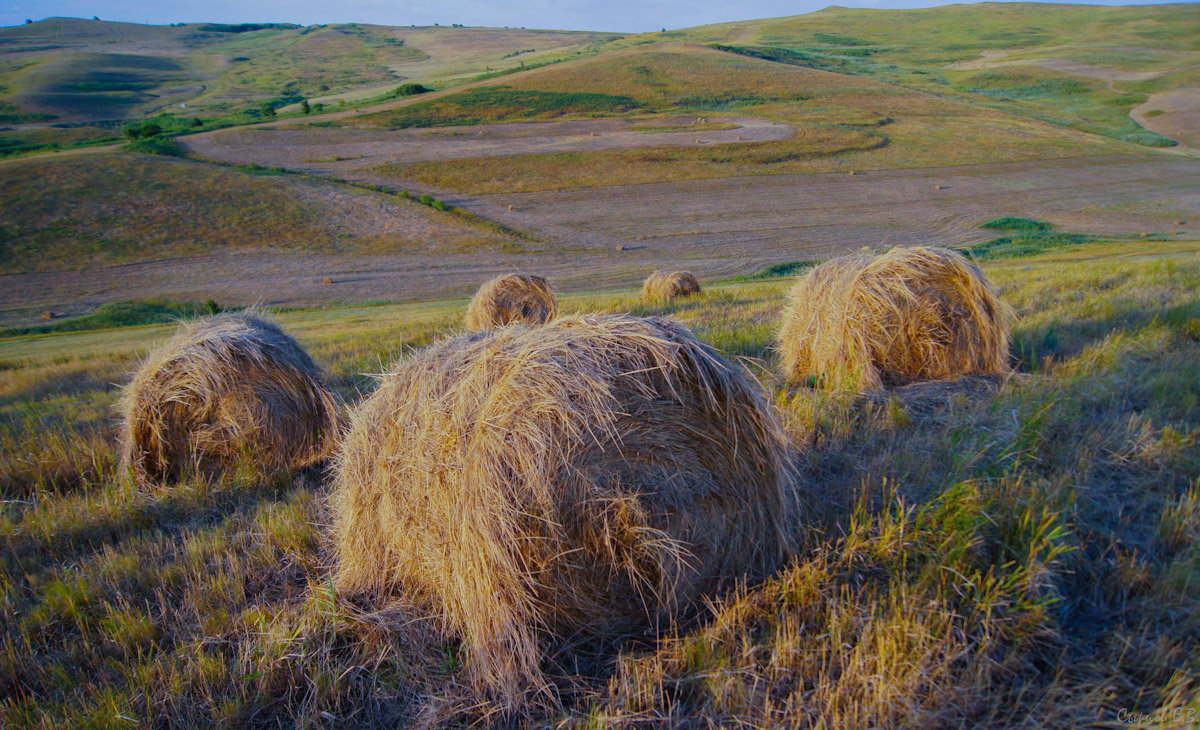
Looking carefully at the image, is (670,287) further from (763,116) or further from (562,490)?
(763,116)

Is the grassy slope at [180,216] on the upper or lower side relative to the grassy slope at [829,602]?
upper

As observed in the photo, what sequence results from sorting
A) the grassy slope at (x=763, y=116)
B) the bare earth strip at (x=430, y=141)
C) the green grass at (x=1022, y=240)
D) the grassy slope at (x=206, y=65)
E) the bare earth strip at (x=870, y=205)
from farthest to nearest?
1. the grassy slope at (x=206, y=65)
2. the bare earth strip at (x=430, y=141)
3. the grassy slope at (x=763, y=116)
4. the bare earth strip at (x=870, y=205)
5. the green grass at (x=1022, y=240)

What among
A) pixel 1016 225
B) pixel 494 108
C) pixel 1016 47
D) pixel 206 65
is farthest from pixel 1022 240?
pixel 206 65

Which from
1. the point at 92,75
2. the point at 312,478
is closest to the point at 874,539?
the point at 312,478

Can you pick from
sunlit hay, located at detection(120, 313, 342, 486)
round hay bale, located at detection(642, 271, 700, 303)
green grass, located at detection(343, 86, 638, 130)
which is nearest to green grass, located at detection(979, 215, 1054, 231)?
round hay bale, located at detection(642, 271, 700, 303)

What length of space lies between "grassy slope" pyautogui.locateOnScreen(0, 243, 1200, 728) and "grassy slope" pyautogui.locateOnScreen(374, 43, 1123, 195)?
158 ft

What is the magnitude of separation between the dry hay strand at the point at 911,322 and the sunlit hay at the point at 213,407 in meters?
5.01

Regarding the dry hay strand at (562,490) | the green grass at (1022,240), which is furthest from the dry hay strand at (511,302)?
the green grass at (1022,240)

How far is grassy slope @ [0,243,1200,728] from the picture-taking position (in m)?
2.43

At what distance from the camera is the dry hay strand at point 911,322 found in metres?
5.91

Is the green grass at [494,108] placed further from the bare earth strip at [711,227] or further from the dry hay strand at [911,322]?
the dry hay strand at [911,322]

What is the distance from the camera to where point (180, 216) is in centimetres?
4056

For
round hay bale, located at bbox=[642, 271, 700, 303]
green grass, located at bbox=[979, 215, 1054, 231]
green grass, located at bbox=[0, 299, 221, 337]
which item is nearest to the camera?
round hay bale, located at bbox=[642, 271, 700, 303]

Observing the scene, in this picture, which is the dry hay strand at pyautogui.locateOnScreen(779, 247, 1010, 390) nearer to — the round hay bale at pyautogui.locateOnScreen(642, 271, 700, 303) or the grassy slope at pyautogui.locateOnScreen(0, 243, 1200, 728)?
the grassy slope at pyautogui.locateOnScreen(0, 243, 1200, 728)
